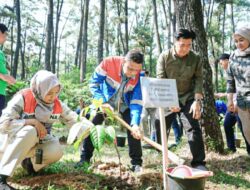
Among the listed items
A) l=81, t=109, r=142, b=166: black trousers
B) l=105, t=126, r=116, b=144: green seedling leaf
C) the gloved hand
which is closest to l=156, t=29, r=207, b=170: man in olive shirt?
l=81, t=109, r=142, b=166: black trousers

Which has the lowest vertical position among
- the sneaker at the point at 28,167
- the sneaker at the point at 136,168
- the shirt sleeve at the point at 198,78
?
the sneaker at the point at 136,168

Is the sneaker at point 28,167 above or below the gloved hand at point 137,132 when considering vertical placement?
below

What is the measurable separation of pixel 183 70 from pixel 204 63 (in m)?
0.98

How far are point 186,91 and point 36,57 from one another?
3823 cm

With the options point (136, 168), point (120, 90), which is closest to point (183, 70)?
point (120, 90)

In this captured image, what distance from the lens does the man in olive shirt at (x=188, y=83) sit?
12.4 feet

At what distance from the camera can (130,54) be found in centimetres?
352

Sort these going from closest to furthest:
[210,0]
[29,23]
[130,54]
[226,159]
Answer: [130,54] < [226,159] < [210,0] < [29,23]

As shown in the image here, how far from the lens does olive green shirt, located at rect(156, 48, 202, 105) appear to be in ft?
12.6

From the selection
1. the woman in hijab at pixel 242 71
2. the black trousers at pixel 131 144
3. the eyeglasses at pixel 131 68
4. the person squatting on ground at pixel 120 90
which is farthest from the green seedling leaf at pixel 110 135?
the woman in hijab at pixel 242 71

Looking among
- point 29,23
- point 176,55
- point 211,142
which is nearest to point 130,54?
point 176,55

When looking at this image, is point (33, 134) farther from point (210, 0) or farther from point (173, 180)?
point (210, 0)

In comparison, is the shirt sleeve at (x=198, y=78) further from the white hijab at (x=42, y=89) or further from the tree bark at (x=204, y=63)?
the white hijab at (x=42, y=89)

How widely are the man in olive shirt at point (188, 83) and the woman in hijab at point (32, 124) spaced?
134 centimetres
